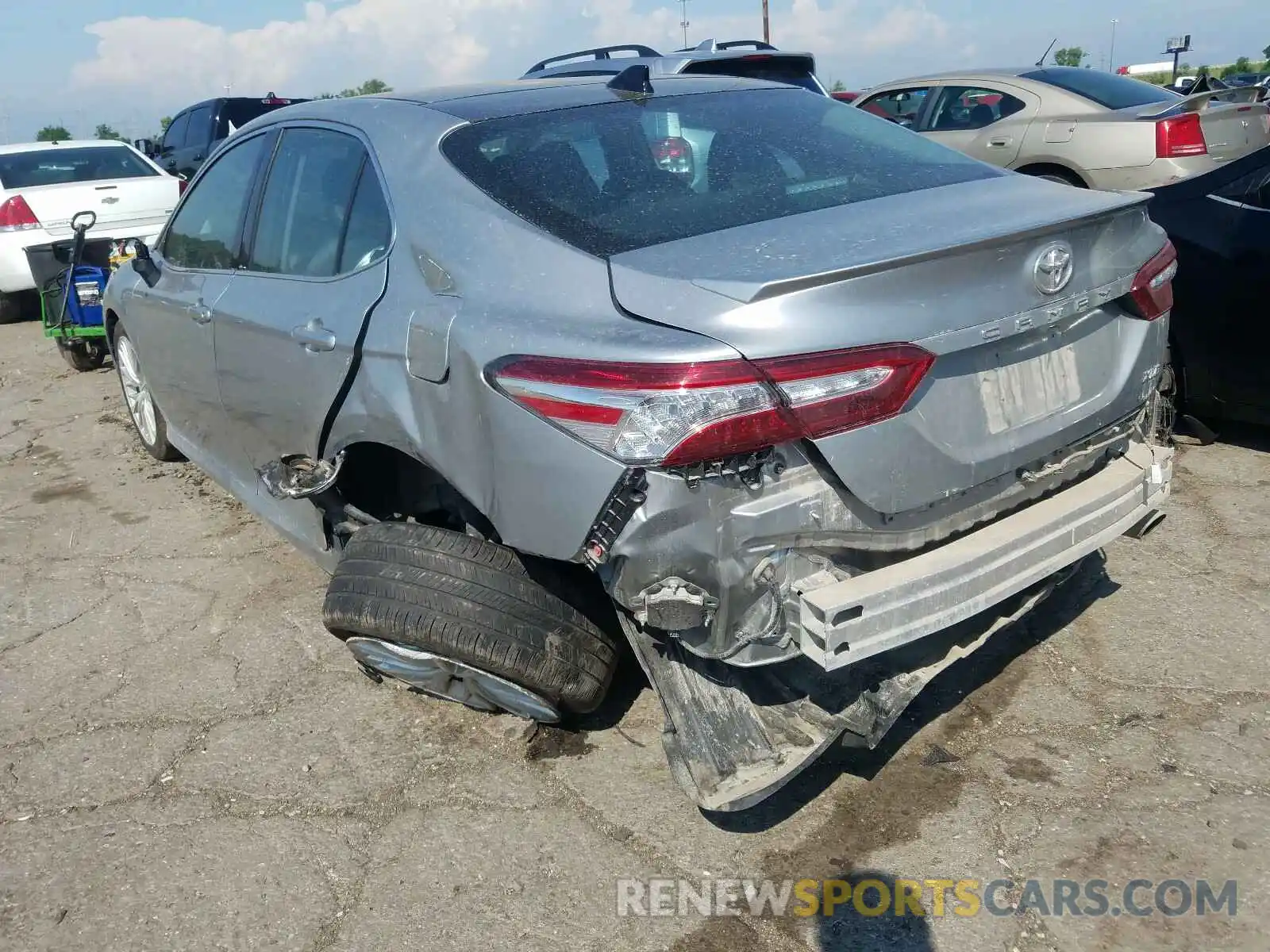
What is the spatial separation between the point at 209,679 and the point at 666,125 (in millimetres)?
2288

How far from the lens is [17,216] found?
9.54m

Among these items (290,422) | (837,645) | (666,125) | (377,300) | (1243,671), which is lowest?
(1243,671)

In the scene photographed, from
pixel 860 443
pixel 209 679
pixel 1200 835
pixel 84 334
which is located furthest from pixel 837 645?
pixel 84 334

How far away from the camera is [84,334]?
7676 mm

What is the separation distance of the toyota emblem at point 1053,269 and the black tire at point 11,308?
1030 centimetres

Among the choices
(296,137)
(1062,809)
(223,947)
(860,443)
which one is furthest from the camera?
(296,137)

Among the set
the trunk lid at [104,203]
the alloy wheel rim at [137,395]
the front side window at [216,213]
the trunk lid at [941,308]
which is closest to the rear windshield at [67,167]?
the trunk lid at [104,203]

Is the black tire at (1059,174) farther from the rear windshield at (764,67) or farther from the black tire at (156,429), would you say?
the black tire at (156,429)

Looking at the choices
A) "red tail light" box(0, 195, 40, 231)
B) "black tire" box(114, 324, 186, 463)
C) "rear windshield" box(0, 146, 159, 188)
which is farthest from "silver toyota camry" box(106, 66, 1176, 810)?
"rear windshield" box(0, 146, 159, 188)

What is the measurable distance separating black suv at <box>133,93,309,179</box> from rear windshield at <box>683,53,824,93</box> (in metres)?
8.26

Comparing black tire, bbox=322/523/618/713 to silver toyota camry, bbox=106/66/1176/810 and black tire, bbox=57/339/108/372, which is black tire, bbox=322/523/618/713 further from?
black tire, bbox=57/339/108/372

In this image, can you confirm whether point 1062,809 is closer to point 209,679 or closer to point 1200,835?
point 1200,835

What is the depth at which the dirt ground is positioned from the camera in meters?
2.41

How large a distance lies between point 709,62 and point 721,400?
17.6 ft
